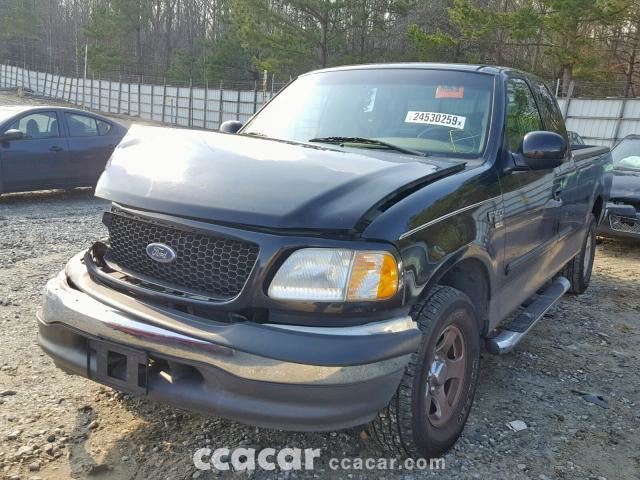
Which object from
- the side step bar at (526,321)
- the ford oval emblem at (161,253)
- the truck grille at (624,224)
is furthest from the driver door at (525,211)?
the truck grille at (624,224)

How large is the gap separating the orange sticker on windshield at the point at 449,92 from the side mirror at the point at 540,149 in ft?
1.55

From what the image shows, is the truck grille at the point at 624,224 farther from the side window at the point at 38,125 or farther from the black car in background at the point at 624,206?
the side window at the point at 38,125

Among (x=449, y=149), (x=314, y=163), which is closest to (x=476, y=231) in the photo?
(x=449, y=149)

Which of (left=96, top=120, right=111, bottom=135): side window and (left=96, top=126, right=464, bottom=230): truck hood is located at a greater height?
(left=96, top=126, right=464, bottom=230): truck hood

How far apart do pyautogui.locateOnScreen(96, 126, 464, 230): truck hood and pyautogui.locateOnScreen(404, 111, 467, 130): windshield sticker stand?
436mm

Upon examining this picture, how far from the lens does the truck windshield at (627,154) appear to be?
8.59 m

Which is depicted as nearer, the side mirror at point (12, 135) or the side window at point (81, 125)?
the side mirror at point (12, 135)

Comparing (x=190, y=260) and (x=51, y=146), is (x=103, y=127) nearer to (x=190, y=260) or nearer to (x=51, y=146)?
(x=51, y=146)

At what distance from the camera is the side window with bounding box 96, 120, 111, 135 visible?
9.86m

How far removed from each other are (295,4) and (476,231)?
27.8m

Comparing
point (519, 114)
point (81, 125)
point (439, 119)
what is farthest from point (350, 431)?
point (81, 125)

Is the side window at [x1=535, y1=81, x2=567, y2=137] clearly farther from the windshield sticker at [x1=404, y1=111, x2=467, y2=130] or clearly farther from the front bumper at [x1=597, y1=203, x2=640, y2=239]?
the front bumper at [x1=597, y1=203, x2=640, y2=239]

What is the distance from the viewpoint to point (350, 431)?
2891mm

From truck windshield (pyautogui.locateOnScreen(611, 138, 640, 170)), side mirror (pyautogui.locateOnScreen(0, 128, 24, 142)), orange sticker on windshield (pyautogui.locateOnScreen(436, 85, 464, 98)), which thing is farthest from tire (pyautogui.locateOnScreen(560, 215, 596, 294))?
side mirror (pyautogui.locateOnScreen(0, 128, 24, 142))
